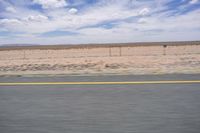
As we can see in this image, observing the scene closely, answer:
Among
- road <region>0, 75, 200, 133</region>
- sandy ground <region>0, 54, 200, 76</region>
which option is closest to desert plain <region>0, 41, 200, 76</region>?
sandy ground <region>0, 54, 200, 76</region>

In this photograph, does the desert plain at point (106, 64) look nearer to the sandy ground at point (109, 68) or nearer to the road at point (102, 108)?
the sandy ground at point (109, 68)

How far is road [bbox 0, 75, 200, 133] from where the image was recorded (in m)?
4.18

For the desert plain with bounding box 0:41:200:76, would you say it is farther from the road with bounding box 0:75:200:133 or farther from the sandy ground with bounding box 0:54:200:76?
the road with bounding box 0:75:200:133

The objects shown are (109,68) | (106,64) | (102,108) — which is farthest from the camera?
(106,64)

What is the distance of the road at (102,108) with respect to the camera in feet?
13.7

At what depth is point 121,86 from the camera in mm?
7250

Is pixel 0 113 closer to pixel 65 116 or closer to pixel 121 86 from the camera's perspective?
pixel 65 116

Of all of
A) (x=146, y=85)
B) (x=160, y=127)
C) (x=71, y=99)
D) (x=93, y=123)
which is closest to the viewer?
(x=160, y=127)

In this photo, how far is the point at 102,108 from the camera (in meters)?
5.16

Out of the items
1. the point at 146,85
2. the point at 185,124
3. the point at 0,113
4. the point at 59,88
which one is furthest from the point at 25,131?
the point at 146,85

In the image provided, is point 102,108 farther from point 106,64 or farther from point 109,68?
point 106,64

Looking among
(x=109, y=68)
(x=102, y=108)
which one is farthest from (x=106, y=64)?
(x=102, y=108)

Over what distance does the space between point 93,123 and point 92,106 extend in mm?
989

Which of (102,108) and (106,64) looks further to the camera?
(106,64)
